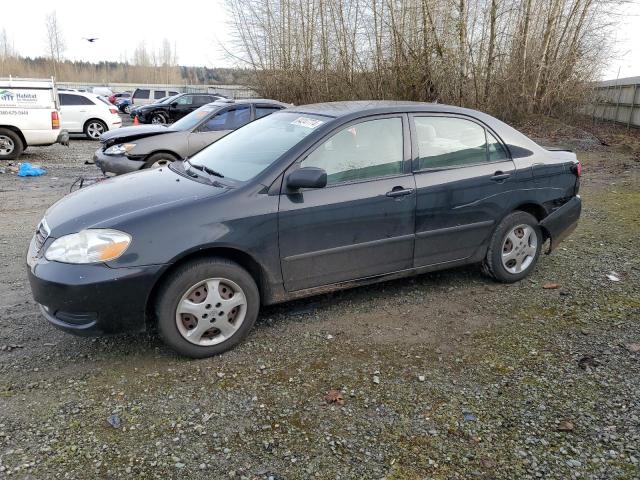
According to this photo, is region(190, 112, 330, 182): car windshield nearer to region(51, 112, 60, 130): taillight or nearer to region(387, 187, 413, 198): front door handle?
region(387, 187, 413, 198): front door handle

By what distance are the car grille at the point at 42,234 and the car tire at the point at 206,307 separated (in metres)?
0.86

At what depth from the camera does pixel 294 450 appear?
8.85ft

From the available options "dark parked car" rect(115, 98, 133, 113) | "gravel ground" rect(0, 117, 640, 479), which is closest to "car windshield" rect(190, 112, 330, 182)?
"gravel ground" rect(0, 117, 640, 479)

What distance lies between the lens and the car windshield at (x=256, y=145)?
3.95m

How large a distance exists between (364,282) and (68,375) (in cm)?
217

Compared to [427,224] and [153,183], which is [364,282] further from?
[153,183]

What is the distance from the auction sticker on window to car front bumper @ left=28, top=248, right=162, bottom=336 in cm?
164

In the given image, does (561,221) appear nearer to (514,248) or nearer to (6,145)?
(514,248)

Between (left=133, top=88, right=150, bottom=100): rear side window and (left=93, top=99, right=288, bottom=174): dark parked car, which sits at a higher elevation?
(left=133, top=88, right=150, bottom=100): rear side window

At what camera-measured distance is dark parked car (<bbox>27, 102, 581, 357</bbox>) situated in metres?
3.29

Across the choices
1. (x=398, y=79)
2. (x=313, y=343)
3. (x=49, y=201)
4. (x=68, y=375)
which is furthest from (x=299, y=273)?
(x=398, y=79)

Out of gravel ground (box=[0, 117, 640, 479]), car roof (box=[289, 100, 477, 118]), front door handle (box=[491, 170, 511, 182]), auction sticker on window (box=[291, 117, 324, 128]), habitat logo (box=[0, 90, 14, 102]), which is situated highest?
habitat logo (box=[0, 90, 14, 102])

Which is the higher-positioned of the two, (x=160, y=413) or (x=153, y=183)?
(x=153, y=183)

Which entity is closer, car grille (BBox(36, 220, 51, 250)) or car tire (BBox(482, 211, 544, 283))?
car grille (BBox(36, 220, 51, 250))
